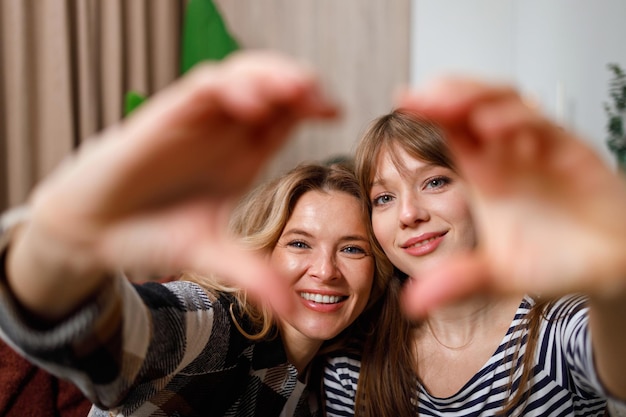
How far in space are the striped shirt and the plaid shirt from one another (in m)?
0.34

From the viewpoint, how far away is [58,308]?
584 millimetres

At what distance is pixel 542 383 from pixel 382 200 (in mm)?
474

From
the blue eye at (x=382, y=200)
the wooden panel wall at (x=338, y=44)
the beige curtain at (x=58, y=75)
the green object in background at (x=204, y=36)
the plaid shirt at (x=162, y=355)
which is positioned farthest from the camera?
the wooden panel wall at (x=338, y=44)

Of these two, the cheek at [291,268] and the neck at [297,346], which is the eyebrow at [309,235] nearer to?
the cheek at [291,268]

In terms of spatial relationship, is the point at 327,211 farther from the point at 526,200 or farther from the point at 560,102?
the point at 560,102

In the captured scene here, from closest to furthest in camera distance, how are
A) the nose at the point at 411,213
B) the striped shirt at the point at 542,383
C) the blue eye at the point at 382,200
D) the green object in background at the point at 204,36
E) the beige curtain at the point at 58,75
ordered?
the striped shirt at the point at 542,383 → the nose at the point at 411,213 → the blue eye at the point at 382,200 → the beige curtain at the point at 58,75 → the green object in background at the point at 204,36

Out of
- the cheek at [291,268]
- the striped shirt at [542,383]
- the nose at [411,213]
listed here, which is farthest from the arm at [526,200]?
the cheek at [291,268]

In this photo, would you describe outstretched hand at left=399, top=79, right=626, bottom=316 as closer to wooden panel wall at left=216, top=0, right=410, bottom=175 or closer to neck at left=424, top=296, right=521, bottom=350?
neck at left=424, top=296, right=521, bottom=350

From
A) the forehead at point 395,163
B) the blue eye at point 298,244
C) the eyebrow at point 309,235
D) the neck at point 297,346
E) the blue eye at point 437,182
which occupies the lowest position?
the neck at point 297,346

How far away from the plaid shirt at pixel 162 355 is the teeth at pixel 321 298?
4.3 inches

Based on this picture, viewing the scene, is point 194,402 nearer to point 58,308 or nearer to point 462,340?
point 58,308

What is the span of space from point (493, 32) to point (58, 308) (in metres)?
2.61

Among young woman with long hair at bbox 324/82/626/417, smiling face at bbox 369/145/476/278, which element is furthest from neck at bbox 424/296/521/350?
smiling face at bbox 369/145/476/278

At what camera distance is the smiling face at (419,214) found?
3.80 feet
